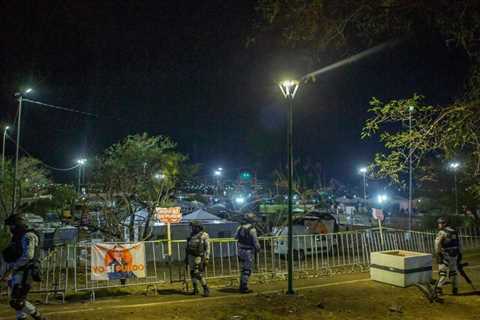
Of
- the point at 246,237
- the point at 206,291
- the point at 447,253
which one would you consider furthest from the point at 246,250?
the point at 447,253

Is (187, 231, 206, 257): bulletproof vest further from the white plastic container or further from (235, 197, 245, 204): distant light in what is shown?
(235, 197, 245, 204): distant light

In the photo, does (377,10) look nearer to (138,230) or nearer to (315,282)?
(315,282)

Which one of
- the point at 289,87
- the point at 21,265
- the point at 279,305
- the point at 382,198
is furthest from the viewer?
the point at 382,198

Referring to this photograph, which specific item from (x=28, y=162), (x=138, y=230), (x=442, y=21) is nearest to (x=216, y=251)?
(x=138, y=230)

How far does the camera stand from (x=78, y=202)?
16.6 m

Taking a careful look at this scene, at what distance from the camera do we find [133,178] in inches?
631

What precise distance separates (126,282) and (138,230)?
19.6 feet

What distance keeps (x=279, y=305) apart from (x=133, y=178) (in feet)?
30.3

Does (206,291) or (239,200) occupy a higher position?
(239,200)

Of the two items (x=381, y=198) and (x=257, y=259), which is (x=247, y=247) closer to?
(x=257, y=259)

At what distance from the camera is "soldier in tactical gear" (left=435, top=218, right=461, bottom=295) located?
31.3ft

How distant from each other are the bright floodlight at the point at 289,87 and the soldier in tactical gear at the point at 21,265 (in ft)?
20.2

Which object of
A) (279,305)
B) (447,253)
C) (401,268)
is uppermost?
(447,253)

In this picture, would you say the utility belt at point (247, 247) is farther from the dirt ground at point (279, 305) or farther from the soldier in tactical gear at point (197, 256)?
the dirt ground at point (279, 305)
